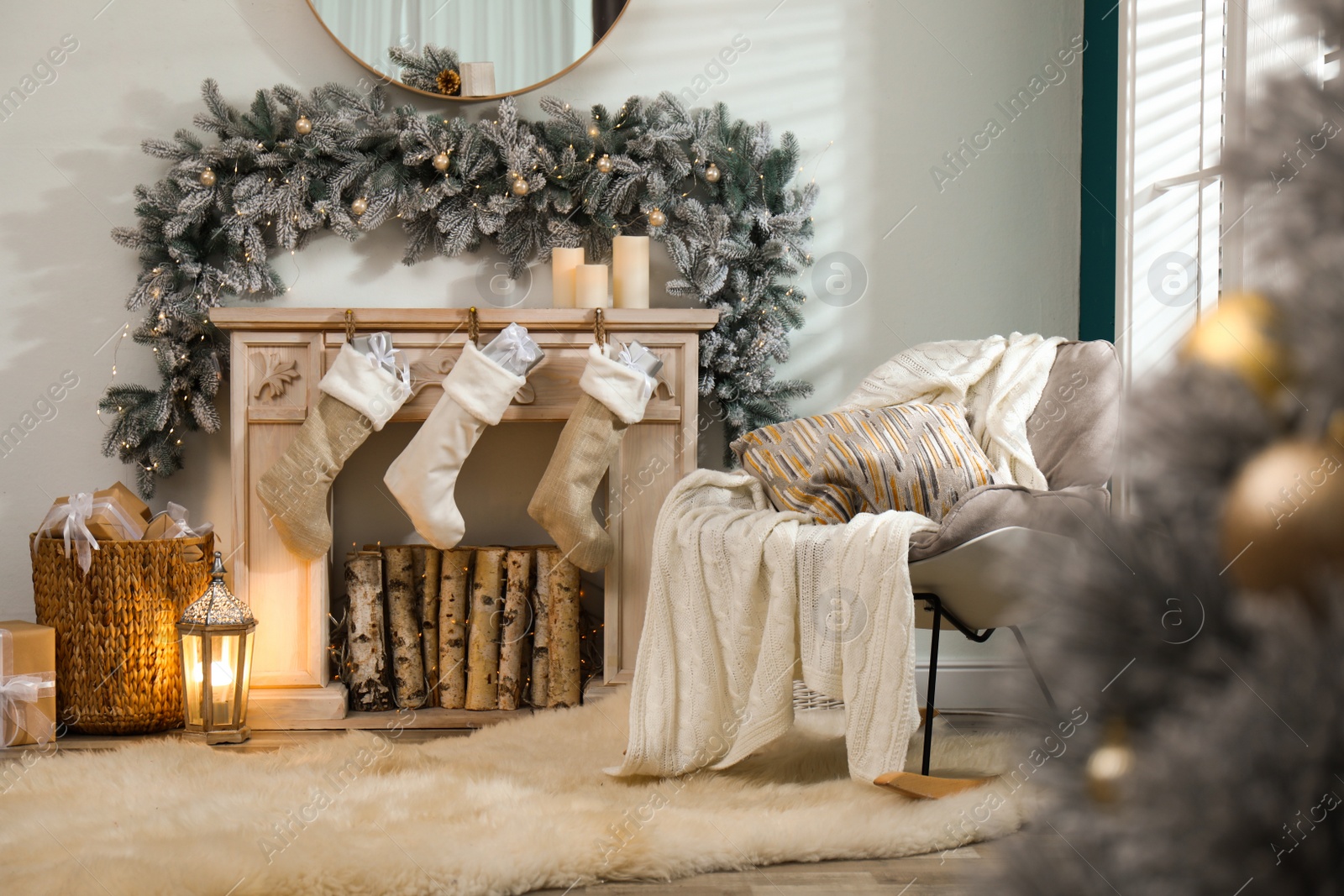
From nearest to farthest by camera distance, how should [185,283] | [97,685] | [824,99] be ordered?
1. [97,685]
2. [185,283]
3. [824,99]

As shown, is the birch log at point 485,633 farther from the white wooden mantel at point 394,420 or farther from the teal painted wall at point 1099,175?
the teal painted wall at point 1099,175

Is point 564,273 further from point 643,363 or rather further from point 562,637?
point 562,637

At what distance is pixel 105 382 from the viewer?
2.70 meters

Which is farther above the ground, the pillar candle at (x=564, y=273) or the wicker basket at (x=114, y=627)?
the pillar candle at (x=564, y=273)

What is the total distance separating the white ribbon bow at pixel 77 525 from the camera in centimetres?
228

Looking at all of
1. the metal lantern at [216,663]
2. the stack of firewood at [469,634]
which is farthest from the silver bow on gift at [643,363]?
the metal lantern at [216,663]

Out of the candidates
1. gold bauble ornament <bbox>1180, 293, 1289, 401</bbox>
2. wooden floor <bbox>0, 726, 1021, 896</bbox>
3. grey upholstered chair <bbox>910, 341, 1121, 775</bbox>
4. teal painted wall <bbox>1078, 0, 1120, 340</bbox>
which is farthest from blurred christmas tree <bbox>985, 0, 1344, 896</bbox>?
teal painted wall <bbox>1078, 0, 1120, 340</bbox>

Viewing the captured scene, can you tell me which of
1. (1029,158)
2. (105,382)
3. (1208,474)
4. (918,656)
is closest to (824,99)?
(1029,158)

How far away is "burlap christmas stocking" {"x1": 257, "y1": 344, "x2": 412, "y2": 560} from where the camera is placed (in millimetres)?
2346

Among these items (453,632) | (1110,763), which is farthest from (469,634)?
(1110,763)

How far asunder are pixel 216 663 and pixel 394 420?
2.27 feet

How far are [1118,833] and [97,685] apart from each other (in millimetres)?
2463

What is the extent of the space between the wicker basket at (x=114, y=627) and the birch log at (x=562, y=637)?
858mm

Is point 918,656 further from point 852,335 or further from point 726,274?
point 726,274
